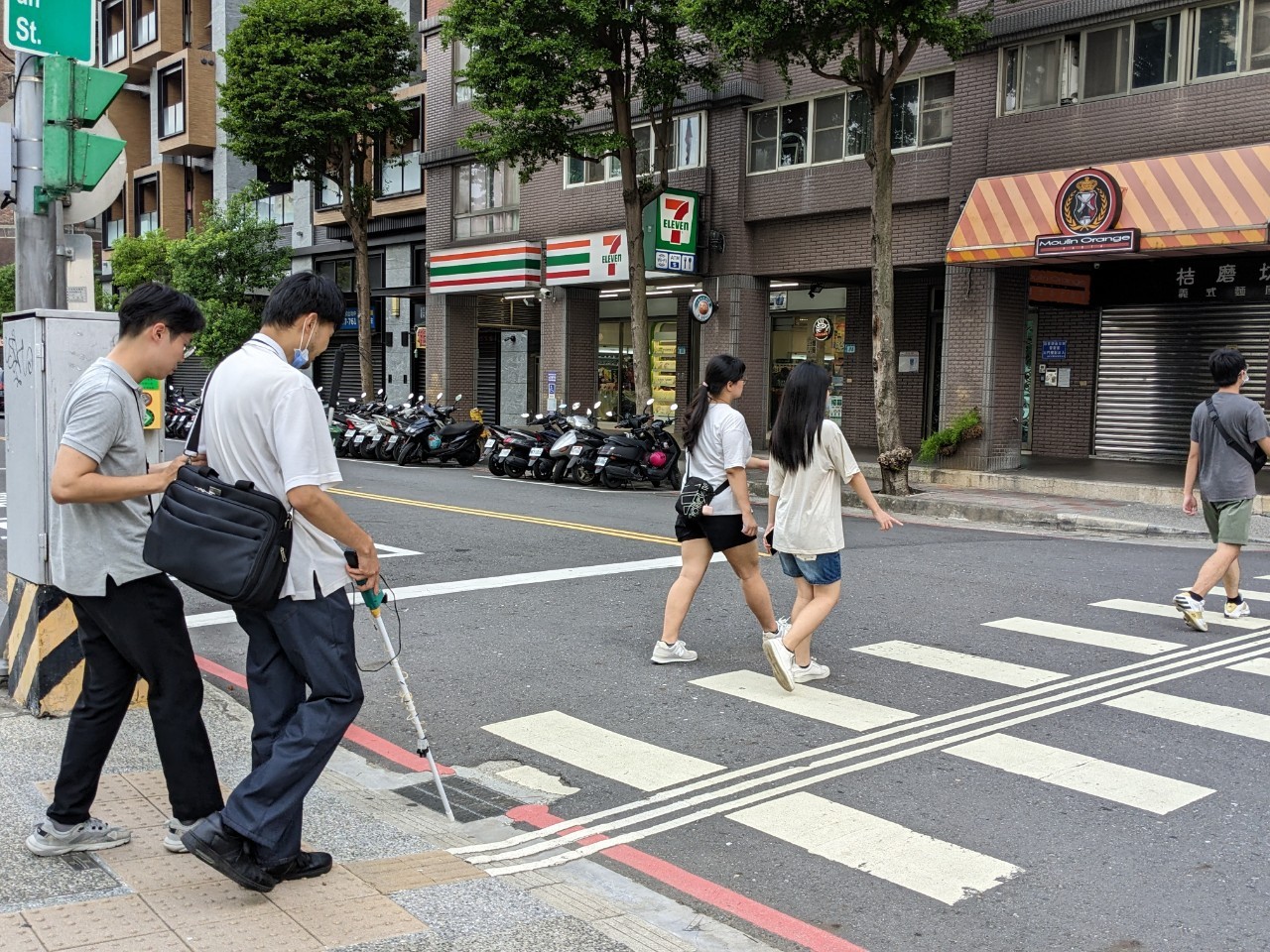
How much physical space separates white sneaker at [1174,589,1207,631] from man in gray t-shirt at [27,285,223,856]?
656cm

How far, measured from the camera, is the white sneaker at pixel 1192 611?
8.13 m

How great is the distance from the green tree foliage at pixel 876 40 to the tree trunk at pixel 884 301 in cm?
1

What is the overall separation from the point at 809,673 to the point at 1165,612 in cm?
349

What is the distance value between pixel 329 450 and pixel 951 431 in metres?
16.6

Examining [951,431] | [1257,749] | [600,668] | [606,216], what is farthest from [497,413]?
[1257,749]

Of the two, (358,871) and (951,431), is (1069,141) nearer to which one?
(951,431)

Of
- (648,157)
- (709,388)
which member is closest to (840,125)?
(648,157)

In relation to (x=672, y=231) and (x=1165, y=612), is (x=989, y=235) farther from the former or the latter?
(x=1165, y=612)

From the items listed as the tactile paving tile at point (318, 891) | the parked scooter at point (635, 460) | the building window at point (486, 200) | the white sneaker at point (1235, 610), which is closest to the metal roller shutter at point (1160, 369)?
the parked scooter at point (635, 460)

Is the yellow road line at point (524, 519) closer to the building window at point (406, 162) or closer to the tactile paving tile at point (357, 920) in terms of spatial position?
the tactile paving tile at point (357, 920)

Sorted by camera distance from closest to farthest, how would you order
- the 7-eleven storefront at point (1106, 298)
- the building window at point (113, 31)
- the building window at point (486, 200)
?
the 7-eleven storefront at point (1106, 298)
the building window at point (486, 200)
the building window at point (113, 31)

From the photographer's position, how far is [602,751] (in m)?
5.81

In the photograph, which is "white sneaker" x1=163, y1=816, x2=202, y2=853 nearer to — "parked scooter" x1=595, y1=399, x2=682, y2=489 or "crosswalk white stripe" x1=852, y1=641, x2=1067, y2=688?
"crosswalk white stripe" x1=852, y1=641, x2=1067, y2=688

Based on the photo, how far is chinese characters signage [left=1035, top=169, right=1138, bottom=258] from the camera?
16.6 metres
